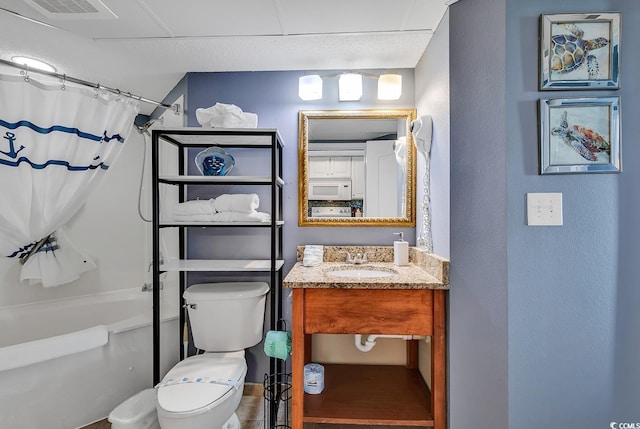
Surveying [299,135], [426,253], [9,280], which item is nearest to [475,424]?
[426,253]

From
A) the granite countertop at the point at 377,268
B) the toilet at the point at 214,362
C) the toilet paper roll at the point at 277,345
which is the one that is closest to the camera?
the toilet at the point at 214,362

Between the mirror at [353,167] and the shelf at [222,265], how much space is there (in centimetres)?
38

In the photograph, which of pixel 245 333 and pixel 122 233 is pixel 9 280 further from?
pixel 245 333

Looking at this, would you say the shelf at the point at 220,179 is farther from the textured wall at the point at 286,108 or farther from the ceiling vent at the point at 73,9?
the ceiling vent at the point at 73,9

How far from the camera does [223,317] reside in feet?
5.95

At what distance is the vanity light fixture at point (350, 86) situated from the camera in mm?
2002

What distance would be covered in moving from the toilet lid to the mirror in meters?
0.92

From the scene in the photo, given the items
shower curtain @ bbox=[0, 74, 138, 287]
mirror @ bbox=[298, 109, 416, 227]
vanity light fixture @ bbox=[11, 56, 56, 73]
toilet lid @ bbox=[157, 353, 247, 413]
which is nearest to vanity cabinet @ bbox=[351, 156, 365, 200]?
mirror @ bbox=[298, 109, 416, 227]

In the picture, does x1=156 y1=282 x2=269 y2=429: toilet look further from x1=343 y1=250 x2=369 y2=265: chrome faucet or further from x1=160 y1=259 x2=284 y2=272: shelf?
x1=343 y1=250 x2=369 y2=265: chrome faucet

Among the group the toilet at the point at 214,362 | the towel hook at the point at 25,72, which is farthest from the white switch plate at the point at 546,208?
the towel hook at the point at 25,72

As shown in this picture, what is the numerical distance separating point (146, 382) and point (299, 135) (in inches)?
70.1

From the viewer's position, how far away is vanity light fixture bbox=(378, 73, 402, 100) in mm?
1969

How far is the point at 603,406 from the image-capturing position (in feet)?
3.98

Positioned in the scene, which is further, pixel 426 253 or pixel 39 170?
pixel 426 253
